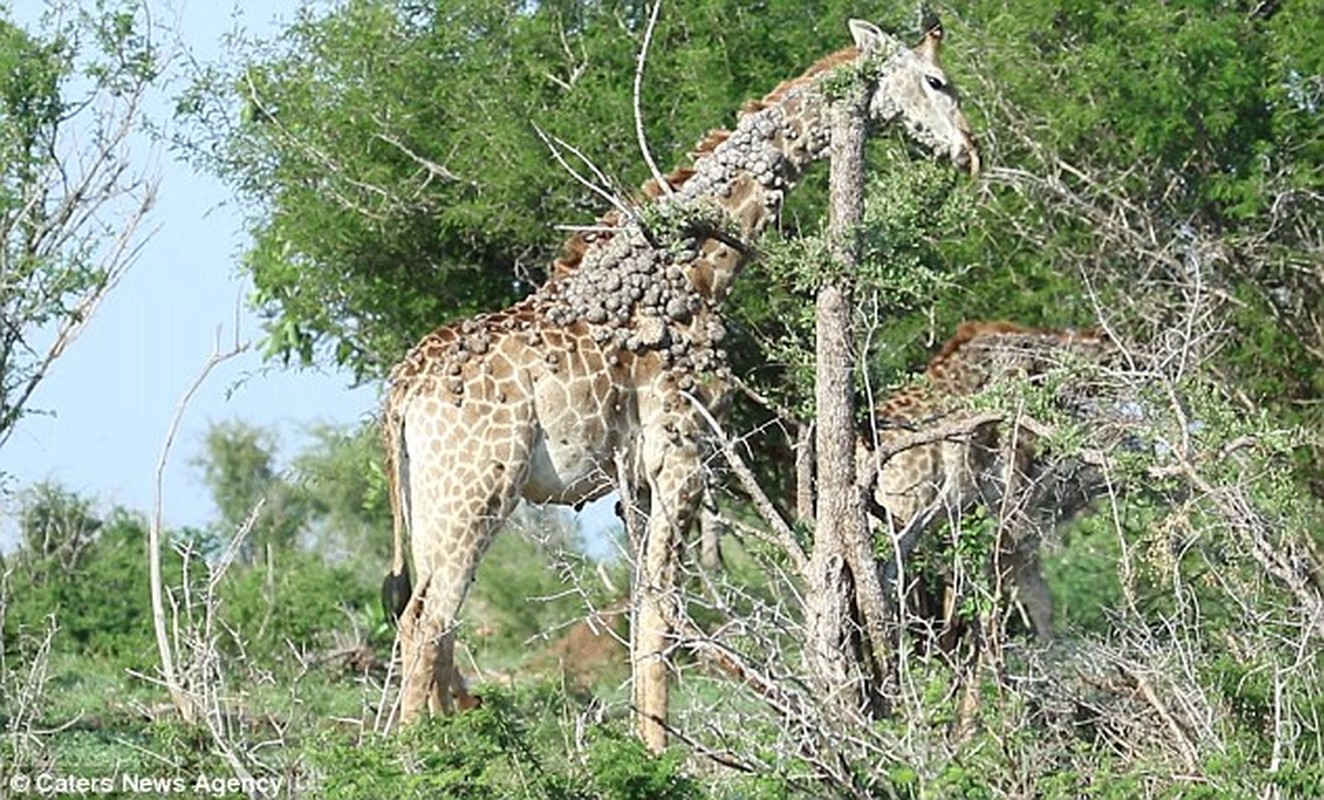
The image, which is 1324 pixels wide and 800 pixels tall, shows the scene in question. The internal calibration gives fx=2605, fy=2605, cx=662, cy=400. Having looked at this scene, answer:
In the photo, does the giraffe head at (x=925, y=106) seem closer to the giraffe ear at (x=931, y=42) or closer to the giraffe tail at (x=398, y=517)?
the giraffe ear at (x=931, y=42)

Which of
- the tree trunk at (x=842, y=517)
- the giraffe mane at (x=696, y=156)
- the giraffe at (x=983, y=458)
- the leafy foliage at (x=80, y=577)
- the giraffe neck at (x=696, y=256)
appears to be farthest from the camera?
the leafy foliage at (x=80, y=577)

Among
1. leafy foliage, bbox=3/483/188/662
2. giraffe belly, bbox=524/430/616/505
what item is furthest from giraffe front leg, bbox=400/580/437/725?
leafy foliage, bbox=3/483/188/662

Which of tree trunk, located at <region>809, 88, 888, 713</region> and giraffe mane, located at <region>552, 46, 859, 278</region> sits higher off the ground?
giraffe mane, located at <region>552, 46, 859, 278</region>

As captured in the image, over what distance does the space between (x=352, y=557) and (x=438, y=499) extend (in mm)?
15632

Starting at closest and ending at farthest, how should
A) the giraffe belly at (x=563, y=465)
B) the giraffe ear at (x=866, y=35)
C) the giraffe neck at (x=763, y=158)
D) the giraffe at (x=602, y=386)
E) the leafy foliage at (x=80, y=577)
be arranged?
the giraffe at (x=602, y=386)
the giraffe ear at (x=866, y=35)
the giraffe belly at (x=563, y=465)
the giraffe neck at (x=763, y=158)
the leafy foliage at (x=80, y=577)

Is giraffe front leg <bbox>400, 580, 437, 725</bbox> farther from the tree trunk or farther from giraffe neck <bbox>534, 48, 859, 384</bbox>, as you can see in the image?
the tree trunk

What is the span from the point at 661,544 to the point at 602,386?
0.67 m

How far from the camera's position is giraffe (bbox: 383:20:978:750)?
33.0ft

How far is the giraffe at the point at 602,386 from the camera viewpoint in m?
10.1

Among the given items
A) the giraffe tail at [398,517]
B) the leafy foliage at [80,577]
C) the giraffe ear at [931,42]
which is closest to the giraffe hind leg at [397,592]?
the giraffe tail at [398,517]

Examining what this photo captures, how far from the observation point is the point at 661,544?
34.0 ft

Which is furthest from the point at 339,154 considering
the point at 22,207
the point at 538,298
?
the point at 538,298

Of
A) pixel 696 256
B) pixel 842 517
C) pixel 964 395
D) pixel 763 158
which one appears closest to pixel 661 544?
pixel 696 256

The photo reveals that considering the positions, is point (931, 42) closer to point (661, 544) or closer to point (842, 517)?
point (661, 544)
